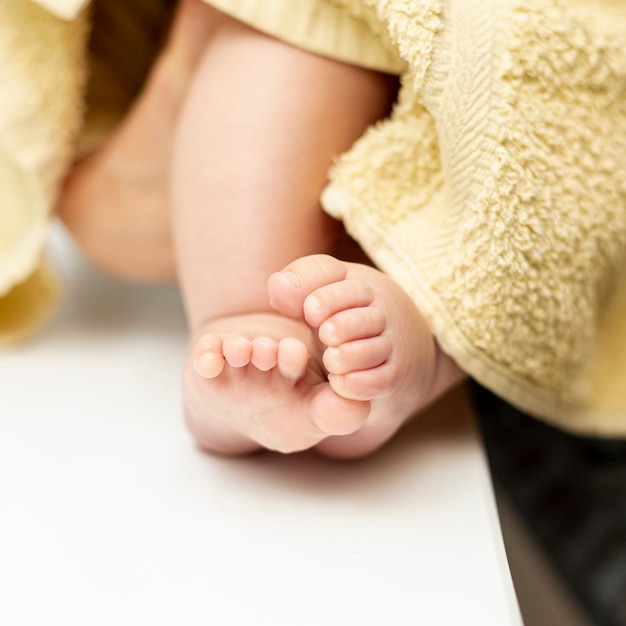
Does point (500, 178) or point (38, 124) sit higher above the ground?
point (500, 178)

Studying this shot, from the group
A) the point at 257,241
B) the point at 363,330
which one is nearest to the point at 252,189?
the point at 257,241

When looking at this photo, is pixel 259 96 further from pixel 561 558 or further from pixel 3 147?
pixel 561 558

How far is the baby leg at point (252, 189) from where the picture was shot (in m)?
0.43

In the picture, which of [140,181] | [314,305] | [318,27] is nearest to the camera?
[314,305]

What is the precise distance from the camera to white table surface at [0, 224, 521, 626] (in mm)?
384

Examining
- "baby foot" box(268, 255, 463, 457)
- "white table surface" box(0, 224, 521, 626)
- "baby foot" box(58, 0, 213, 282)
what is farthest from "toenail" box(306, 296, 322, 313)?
"baby foot" box(58, 0, 213, 282)

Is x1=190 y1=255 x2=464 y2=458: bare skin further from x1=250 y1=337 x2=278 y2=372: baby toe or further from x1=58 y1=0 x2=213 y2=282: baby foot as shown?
x1=58 y1=0 x2=213 y2=282: baby foot

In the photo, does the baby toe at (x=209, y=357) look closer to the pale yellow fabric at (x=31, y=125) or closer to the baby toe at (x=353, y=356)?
the baby toe at (x=353, y=356)

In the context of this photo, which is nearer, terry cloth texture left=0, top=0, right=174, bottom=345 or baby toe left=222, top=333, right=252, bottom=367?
baby toe left=222, top=333, right=252, bottom=367

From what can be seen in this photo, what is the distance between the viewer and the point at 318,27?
0.50 m

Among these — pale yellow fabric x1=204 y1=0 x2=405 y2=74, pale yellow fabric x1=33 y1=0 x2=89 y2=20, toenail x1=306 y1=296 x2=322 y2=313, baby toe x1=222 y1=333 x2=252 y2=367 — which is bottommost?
baby toe x1=222 y1=333 x2=252 y2=367

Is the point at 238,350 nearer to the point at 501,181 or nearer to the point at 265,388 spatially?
the point at 265,388

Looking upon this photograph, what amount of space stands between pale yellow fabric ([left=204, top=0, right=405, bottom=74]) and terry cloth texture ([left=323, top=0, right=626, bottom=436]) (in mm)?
13

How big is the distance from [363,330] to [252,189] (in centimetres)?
13
